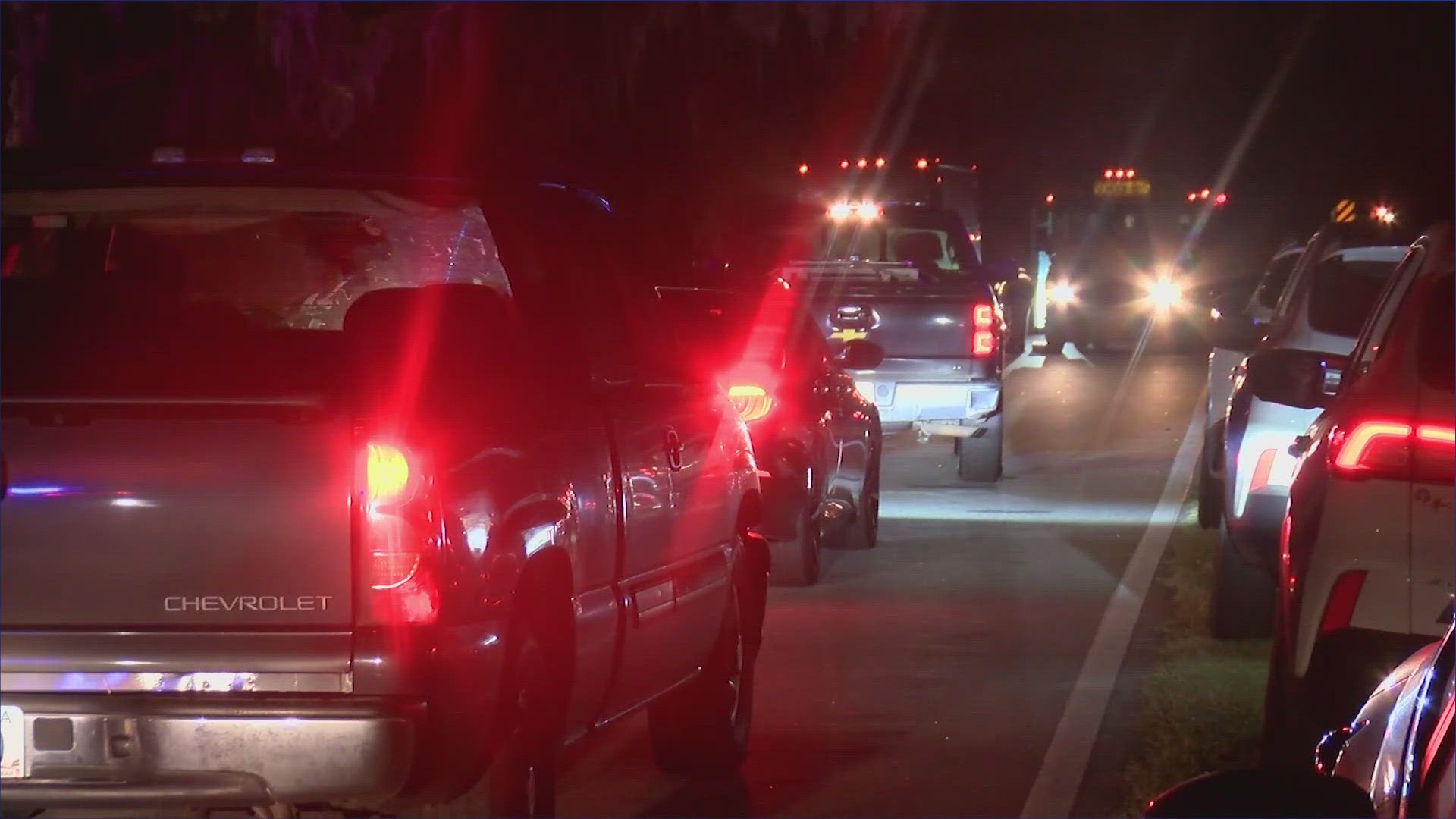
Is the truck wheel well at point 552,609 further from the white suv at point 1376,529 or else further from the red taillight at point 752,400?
the red taillight at point 752,400

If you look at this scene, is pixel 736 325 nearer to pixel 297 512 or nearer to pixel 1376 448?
pixel 1376 448

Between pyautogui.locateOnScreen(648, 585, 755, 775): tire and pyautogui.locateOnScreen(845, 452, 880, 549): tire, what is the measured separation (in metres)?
4.77

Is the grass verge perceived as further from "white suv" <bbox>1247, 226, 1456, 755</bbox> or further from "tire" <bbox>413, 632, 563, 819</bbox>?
"tire" <bbox>413, 632, 563, 819</bbox>

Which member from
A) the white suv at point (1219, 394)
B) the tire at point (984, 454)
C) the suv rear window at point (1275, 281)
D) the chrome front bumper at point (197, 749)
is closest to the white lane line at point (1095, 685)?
the white suv at point (1219, 394)

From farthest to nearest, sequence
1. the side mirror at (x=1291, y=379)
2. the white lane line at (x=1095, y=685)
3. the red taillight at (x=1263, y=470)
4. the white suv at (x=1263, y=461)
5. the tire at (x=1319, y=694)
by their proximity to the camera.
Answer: the red taillight at (x=1263, y=470) → the white suv at (x=1263, y=461) → the side mirror at (x=1291, y=379) → the white lane line at (x=1095, y=685) → the tire at (x=1319, y=694)

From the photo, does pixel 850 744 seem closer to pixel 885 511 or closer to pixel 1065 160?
pixel 885 511

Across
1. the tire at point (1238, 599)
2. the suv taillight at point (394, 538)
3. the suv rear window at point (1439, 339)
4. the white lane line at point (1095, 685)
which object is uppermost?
the suv rear window at point (1439, 339)

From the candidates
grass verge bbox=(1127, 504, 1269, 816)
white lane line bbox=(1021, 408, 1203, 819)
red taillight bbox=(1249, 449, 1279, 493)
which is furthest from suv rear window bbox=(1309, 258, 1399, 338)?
white lane line bbox=(1021, 408, 1203, 819)

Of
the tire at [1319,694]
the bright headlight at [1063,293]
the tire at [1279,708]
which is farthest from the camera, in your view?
the bright headlight at [1063,293]

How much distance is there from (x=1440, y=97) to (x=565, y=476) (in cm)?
3171

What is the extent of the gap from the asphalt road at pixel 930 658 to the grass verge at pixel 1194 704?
29 centimetres

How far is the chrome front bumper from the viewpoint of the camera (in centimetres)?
483

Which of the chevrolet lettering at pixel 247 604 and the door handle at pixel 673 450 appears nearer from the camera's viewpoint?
the chevrolet lettering at pixel 247 604

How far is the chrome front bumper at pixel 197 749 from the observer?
4.83 m
